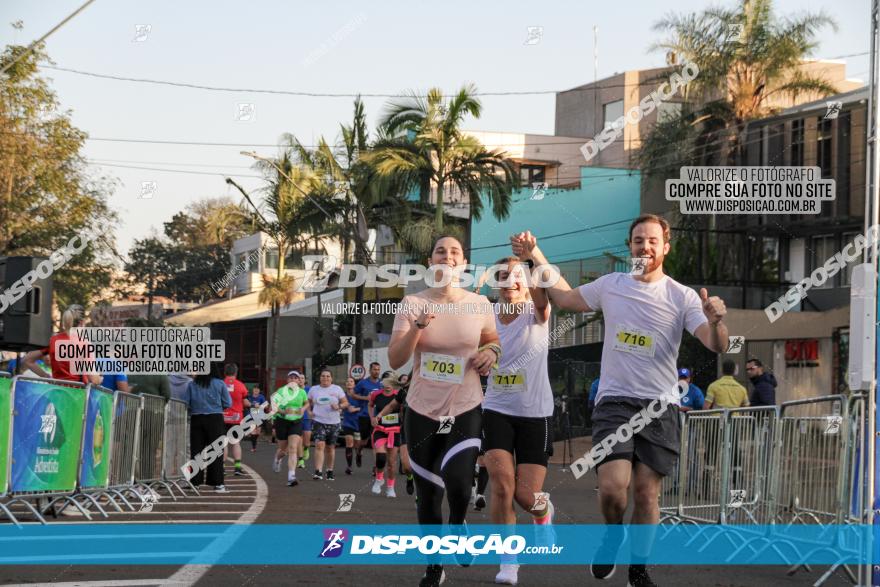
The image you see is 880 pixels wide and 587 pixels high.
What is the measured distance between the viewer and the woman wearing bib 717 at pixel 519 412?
8047 mm

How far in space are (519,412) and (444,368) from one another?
3.34 ft

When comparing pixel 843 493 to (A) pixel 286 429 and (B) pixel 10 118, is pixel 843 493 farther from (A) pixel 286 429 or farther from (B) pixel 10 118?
(B) pixel 10 118

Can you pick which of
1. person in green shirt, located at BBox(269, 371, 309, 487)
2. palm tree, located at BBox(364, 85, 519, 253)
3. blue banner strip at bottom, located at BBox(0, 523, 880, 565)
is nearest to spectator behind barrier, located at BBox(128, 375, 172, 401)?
person in green shirt, located at BBox(269, 371, 309, 487)

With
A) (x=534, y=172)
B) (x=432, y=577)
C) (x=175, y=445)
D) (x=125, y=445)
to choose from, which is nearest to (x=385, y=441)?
(x=175, y=445)

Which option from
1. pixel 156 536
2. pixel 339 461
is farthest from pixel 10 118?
pixel 156 536

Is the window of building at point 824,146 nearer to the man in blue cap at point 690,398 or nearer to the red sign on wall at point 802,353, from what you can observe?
the red sign on wall at point 802,353

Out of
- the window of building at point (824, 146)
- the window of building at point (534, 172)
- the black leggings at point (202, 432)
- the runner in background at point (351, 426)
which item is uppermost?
the window of building at point (534, 172)

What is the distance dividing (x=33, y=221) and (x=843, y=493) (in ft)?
129

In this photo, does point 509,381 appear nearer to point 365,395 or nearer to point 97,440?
point 97,440

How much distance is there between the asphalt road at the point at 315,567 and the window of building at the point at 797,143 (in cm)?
1788

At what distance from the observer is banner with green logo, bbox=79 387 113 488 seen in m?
12.3

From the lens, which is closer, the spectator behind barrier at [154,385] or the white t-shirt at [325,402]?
the spectator behind barrier at [154,385]

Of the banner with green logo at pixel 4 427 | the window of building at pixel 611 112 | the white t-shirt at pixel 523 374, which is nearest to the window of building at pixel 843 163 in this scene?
the window of building at pixel 611 112

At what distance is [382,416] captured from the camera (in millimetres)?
17703
